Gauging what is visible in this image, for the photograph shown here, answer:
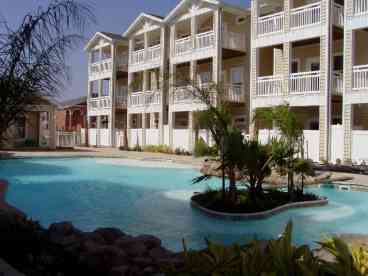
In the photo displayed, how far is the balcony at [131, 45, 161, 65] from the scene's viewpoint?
105 feet

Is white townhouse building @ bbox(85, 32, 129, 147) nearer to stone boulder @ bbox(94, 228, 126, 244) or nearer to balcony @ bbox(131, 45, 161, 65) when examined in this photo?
balcony @ bbox(131, 45, 161, 65)

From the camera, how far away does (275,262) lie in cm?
345

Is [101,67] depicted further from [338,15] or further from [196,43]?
[338,15]

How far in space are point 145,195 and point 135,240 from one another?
28.1 ft

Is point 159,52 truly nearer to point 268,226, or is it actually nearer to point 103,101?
point 103,101

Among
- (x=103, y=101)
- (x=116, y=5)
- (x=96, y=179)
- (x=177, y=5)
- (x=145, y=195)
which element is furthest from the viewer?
(x=103, y=101)

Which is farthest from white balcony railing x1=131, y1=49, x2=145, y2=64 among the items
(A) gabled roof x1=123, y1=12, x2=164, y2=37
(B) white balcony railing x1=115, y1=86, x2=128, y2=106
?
(B) white balcony railing x1=115, y1=86, x2=128, y2=106

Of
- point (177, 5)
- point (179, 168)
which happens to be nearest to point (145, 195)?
point (179, 168)

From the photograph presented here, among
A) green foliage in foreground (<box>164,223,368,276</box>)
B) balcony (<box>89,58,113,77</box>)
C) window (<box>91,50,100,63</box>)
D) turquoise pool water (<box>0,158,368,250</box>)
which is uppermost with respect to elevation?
window (<box>91,50,100,63</box>)

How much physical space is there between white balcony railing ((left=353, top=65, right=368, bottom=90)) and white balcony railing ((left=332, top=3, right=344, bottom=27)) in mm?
2640

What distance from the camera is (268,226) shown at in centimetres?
985

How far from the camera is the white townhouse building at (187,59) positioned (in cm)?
2717

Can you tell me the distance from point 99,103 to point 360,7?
2392cm

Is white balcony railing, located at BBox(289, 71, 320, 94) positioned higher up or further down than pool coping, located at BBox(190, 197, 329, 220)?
higher up
